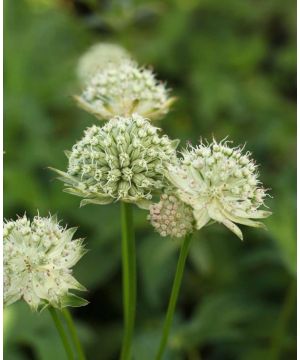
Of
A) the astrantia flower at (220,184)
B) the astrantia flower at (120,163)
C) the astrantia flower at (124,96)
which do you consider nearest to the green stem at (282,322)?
the astrantia flower at (124,96)

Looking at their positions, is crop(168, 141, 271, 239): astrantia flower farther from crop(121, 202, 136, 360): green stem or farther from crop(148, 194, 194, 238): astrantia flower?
crop(121, 202, 136, 360): green stem

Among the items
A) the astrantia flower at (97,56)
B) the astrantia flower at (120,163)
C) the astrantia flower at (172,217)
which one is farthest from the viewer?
the astrantia flower at (97,56)

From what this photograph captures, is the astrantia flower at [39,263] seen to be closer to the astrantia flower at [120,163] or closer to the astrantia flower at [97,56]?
the astrantia flower at [120,163]

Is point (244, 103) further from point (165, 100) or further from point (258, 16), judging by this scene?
point (165, 100)

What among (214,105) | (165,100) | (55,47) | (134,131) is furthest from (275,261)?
(55,47)

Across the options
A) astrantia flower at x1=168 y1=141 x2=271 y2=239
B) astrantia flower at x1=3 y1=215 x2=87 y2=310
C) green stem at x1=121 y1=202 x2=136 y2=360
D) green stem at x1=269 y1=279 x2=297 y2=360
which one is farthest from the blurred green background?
astrantia flower at x1=168 y1=141 x2=271 y2=239
